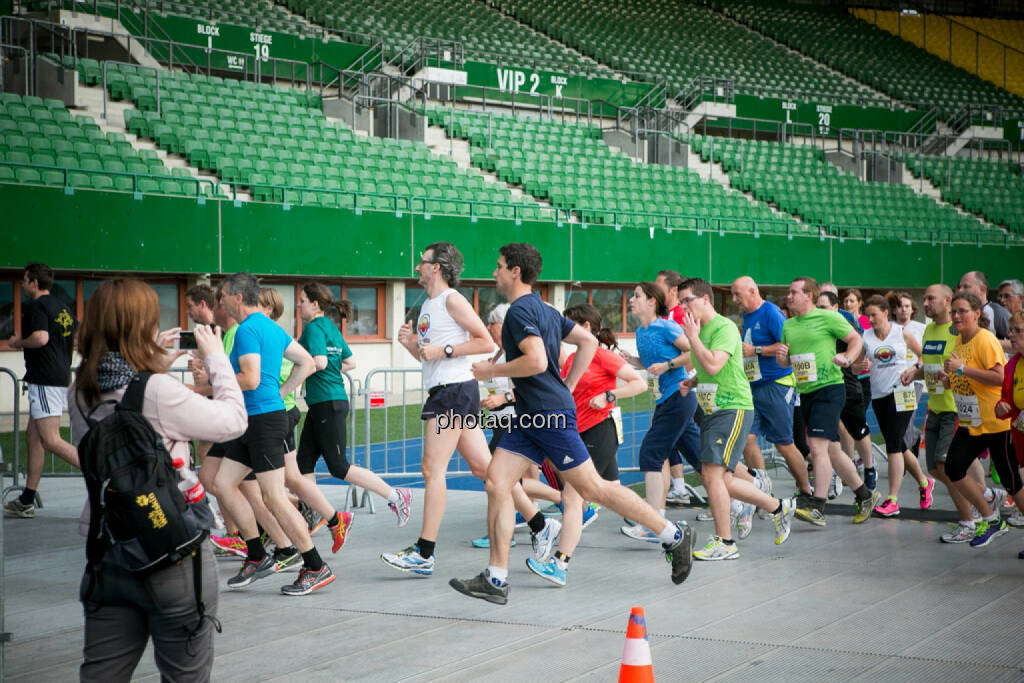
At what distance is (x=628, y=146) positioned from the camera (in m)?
30.7

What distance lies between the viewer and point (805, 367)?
8.79 metres

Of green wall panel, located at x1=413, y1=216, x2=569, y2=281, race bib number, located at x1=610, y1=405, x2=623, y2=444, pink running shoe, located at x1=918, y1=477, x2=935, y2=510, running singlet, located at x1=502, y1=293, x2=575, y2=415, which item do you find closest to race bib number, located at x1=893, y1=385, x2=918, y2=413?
pink running shoe, located at x1=918, y1=477, x2=935, y2=510

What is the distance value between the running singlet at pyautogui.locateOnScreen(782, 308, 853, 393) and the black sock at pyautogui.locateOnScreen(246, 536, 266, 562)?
4.64 m

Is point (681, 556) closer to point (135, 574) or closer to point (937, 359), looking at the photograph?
point (937, 359)

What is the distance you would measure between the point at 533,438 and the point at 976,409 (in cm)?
336

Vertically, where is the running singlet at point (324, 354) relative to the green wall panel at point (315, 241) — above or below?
below

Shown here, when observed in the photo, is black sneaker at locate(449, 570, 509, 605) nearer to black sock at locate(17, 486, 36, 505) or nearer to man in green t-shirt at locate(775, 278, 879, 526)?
man in green t-shirt at locate(775, 278, 879, 526)

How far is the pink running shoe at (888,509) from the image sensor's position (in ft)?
29.4

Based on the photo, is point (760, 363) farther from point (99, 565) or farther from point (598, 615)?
point (99, 565)

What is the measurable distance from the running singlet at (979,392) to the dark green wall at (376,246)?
14.9 metres

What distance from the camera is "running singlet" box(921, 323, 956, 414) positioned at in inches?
316

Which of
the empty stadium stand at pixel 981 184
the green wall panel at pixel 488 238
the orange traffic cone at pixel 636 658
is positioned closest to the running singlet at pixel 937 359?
the orange traffic cone at pixel 636 658

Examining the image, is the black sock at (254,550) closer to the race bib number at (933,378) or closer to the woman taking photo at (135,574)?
the woman taking photo at (135,574)

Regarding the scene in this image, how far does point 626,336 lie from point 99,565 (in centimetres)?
2432
